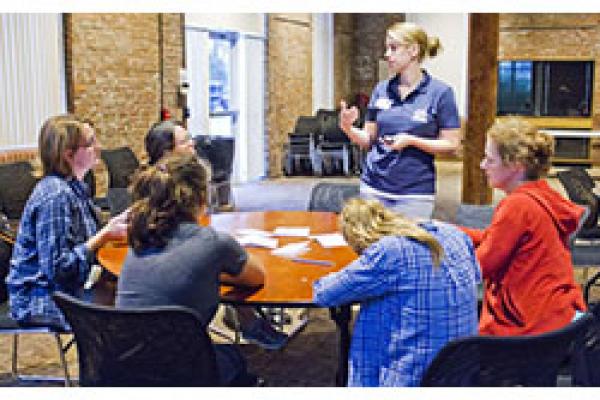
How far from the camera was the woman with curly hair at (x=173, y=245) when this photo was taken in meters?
2.48

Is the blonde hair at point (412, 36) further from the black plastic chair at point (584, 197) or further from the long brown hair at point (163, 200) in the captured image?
the black plastic chair at point (584, 197)

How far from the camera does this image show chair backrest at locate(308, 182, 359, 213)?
15.5 feet

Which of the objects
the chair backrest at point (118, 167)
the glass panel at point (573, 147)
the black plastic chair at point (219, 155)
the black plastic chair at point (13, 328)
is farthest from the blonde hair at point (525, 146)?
the glass panel at point (573, 147)

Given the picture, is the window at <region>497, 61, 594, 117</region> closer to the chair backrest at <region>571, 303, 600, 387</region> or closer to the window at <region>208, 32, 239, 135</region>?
the window at <region>208, 32, 239, 135</region>

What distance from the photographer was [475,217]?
420 centimetres

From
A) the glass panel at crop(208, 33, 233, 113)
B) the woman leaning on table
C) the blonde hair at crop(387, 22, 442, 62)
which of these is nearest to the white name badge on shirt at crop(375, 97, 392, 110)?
the blonde hair at crop(387, 22, 442, 62)

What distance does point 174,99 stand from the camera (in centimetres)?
959

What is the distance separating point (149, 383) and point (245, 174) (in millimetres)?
9672

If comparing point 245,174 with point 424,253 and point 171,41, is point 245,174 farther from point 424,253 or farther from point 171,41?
point 424,253

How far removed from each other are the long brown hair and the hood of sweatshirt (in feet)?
3.50

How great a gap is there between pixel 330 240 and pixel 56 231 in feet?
3.90

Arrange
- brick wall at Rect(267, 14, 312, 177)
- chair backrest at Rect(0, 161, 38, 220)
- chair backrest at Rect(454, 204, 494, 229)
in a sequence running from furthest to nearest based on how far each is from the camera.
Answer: brick wall at Rect(267, 14, 312, 177) → chair backrest at Rect(0, 161, 38, 220) → chair backrest at Rect(454, 204, 494, 229)

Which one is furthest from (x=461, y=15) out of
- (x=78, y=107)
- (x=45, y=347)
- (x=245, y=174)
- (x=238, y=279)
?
(x=238, y=279)

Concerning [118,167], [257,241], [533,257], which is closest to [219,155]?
[118,167]
